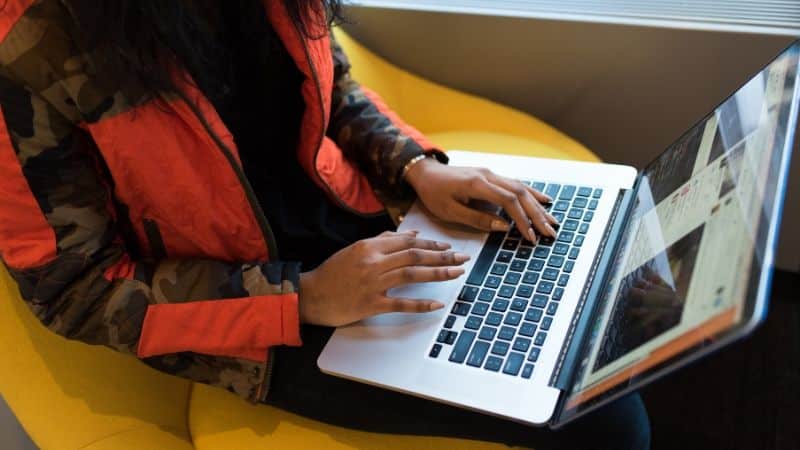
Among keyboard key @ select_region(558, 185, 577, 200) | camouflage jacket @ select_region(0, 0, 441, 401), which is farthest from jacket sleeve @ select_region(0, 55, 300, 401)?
keyboard key @ select_region(558, 185, 577, 200)

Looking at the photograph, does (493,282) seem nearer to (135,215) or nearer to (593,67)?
(135,215)

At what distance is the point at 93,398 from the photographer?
934mm

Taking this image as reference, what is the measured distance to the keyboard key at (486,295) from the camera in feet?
2.95

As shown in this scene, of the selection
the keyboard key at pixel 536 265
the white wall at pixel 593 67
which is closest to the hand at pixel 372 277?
the keyboard key at pixel 536 265

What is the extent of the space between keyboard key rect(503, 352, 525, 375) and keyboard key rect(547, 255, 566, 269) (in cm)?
16

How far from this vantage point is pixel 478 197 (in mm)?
1007

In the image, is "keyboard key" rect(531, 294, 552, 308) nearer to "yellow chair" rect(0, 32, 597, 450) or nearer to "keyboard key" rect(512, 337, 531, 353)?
"keyboard key" rect(512, 337, 531, 353)

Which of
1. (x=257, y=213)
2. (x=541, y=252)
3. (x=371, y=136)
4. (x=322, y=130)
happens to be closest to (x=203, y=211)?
(x=257, y=213)

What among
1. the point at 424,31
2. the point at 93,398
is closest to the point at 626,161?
the point at 424,31

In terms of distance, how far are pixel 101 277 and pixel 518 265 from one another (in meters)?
0.50

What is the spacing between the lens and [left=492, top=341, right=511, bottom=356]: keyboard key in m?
0.83

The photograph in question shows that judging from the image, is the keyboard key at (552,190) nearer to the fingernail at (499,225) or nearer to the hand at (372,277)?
the fingernail at (499,225)

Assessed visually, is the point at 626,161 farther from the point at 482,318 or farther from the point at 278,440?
the point at 278,440

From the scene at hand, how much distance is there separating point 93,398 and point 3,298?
0.54 feet
